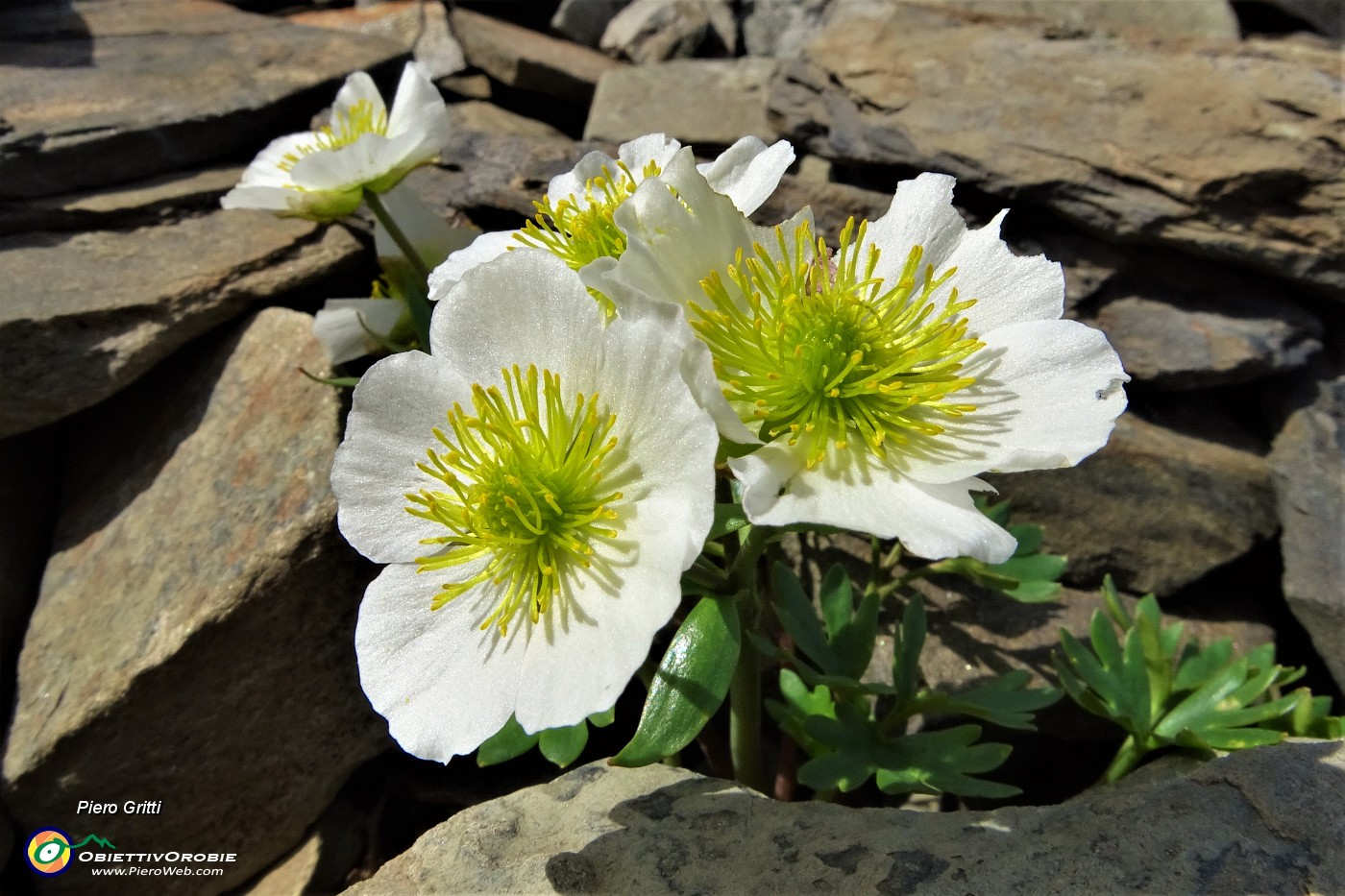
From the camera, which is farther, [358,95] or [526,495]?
[358,95]

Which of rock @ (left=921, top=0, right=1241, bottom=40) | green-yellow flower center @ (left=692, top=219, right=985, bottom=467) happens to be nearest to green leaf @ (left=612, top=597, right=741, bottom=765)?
green-yellow flower center @ (left=692, top=219, right=985, bottom=467)

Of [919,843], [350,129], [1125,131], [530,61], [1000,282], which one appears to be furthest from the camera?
[530,61]

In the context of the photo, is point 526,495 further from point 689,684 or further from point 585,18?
point 585,18

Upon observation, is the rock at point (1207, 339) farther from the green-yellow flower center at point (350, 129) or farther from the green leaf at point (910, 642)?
the green-yellow flower center at point (350, 129)

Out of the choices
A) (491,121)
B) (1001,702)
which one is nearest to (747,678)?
(1001,702)

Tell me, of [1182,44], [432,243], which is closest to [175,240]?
[432,243]

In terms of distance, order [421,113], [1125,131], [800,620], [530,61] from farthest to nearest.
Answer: [530,61] < [1125,131] < [421,113] < [800,620]
